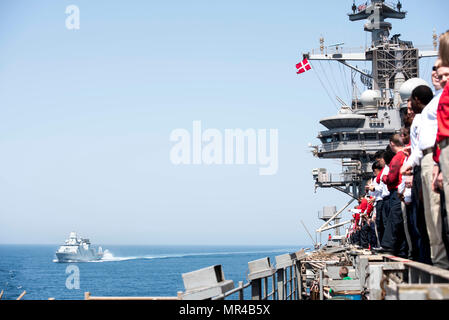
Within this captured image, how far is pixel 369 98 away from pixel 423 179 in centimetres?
4628

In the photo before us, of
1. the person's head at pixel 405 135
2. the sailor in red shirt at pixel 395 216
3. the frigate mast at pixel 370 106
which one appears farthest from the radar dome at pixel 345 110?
the person's head at pixel 405 135

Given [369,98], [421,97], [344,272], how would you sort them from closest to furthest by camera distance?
[421,97], [344,272], [369,98]

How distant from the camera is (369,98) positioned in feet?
165

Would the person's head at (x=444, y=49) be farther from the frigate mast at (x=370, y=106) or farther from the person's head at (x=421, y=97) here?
the frigate mast at (x=370, y=106)

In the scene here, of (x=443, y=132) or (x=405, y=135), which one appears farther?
(x=405, y=135)

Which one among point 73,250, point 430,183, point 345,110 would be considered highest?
point 345,110

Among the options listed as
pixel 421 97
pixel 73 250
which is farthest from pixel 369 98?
pixel 73 250

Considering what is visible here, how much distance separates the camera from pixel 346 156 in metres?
48.6

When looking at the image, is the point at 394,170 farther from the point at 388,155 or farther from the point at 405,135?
the point at 388,155

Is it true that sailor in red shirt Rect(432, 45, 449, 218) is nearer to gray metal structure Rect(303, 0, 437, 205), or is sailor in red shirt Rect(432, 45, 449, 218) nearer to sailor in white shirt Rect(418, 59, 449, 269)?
sailor in white shirt Rect(418, 59, 449, 269)

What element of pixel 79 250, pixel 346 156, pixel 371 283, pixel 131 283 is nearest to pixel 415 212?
pixel 371 283

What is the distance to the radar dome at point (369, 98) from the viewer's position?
5018 centimetres
